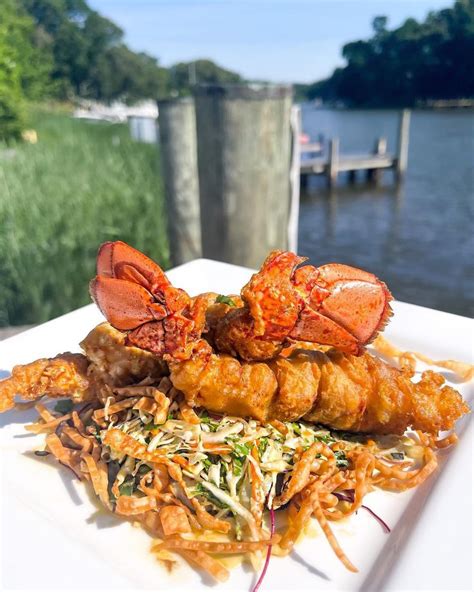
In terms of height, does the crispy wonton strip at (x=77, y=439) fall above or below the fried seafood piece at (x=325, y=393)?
below

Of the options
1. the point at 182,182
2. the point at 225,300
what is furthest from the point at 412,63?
the point at 225,300

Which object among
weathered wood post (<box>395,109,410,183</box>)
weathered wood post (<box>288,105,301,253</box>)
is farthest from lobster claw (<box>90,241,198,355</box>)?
weathered wood post (<box>395,109,410,183</box>)

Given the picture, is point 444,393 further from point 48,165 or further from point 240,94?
point 48,165

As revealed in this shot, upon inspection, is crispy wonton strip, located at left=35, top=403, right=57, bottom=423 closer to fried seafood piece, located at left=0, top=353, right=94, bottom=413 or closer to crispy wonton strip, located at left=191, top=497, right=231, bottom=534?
fried seafood piece, located at left=0, top=353, right=94, bottom=413

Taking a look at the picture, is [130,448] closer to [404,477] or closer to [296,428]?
[296,428]

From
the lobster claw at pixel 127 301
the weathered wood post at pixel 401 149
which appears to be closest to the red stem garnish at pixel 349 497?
the lobster claw at pixel 127 301

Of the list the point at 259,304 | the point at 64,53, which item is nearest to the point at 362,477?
the point at 259,304

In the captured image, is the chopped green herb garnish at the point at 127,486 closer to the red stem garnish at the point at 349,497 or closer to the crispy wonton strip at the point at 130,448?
the crispy wonton strip at the point at 130,448
